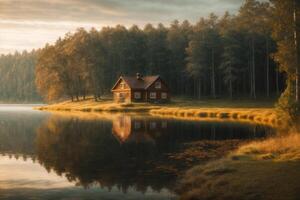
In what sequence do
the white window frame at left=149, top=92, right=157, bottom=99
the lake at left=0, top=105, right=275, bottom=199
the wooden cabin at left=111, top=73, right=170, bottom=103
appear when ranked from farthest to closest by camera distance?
the white window frame at left=149, top=92, right=157, bottom=99 < the wooden cabin at left=111, top=73, right=170, bottom=103 < the lake at left=0, top=105, right=275, bottom=199

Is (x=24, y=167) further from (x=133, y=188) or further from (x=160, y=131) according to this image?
(x=160, y=131)

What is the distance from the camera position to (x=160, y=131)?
40.9 metres

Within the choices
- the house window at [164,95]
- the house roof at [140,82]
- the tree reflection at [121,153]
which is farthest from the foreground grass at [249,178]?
the house window at [164,95]

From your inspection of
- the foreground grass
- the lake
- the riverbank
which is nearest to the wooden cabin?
the riverbank

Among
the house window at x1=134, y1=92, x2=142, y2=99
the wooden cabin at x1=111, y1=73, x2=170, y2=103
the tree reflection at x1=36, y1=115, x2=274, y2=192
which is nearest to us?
the tree reflection at x1=36, y1=115, x2=274, y2=192

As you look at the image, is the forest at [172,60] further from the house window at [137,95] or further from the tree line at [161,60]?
the house window at [137,95]

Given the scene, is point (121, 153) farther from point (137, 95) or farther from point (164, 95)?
point (164, 95)

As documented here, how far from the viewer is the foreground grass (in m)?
13.8

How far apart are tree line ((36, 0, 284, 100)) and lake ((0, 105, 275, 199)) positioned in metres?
60.8

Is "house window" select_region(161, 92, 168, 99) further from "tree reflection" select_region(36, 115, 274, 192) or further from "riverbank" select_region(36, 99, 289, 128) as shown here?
"tree reflection" select_region(36, 115, 274, 192)

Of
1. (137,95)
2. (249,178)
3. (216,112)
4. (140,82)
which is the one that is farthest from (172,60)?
(249,178)

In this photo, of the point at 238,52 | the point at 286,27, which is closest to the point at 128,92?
the point at 238,52

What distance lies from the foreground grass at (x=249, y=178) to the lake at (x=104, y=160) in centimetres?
119

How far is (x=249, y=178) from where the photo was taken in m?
15.5
